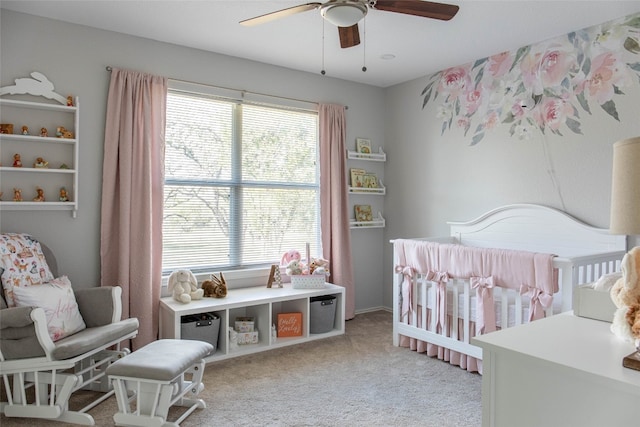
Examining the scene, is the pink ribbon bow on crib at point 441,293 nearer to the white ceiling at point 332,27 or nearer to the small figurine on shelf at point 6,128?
the white ceiling at point 332,27

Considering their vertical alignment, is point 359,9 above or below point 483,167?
above

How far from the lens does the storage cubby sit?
120 inches

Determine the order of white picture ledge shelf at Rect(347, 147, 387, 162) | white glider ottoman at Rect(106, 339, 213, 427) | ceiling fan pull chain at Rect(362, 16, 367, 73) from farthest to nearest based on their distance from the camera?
white picture ledge shelf at Rect(347, 147, 387, 162)
ceiling fan pull chain at Rect(362, 16, 367, 73)
white glider ottoman at Rect(106, 339, 213, 427)

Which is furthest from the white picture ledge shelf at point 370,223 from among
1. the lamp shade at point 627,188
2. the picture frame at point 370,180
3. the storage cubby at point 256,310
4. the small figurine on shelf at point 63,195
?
the lamp shade at point 627,188

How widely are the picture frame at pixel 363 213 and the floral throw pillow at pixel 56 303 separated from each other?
2.68 metres

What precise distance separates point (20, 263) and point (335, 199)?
2.54 meters

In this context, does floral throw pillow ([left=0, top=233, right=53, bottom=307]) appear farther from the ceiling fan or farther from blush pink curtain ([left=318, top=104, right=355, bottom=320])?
blush pink curtain ([left=318, top=104, right=355, bottom=320])

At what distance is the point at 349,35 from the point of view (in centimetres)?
257

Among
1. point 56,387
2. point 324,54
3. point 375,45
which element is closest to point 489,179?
point 375,45

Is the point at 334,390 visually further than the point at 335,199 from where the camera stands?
No

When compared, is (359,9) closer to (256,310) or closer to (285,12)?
(285,12)

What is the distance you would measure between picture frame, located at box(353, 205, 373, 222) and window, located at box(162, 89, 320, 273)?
1.55ft

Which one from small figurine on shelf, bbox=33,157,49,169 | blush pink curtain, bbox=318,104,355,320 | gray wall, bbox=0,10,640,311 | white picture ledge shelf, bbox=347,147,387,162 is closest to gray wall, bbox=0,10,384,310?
gray wall, bbox=0,10,640,311

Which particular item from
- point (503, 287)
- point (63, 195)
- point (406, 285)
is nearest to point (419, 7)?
point (503, 287)
